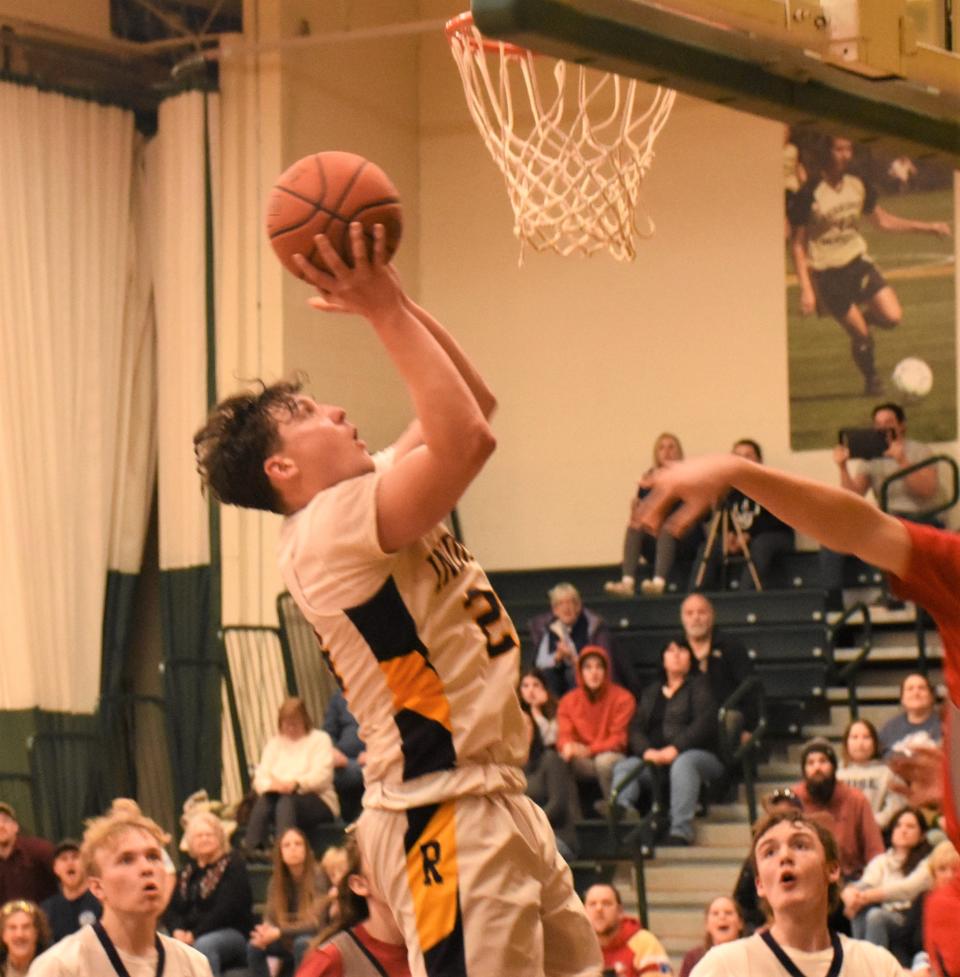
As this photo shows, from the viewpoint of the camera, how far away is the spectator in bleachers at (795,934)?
5.16 meters

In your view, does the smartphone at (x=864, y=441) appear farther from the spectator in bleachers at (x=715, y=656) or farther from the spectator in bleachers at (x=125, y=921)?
the spectator in bleachers at (x=125, y=921)

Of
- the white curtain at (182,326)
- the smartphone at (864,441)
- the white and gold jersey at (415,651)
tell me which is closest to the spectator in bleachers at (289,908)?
the white curtain at (182,326)

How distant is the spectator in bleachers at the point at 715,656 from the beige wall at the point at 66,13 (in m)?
6.12

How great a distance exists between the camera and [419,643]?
405cm

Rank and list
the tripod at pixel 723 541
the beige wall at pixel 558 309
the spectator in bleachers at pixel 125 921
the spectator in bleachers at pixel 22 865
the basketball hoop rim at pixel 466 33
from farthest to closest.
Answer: the beige wall at pixel 558 309 → the tripod at pixel 723 541 → the spectator in bleachers at pixel 22 865 → the basketball hoop rim at pixel 466 33 → the spectator in bleachers at pixel 125 921

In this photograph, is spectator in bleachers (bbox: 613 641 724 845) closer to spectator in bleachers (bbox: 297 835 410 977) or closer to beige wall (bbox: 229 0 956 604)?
beige wall (bbox: 229 0 956 604)

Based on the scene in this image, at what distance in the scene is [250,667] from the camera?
13.5m

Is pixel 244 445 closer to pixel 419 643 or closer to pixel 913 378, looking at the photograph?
pixel 419 643

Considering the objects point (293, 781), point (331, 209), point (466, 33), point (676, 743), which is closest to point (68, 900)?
point (293, 781)

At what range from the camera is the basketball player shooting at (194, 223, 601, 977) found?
3.86 m

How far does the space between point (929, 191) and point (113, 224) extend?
18.7 feet

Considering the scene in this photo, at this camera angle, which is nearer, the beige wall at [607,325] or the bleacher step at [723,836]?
the bleacher step at [723,836]

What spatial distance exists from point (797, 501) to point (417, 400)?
762mm

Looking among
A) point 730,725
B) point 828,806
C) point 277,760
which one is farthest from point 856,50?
point 277,760
